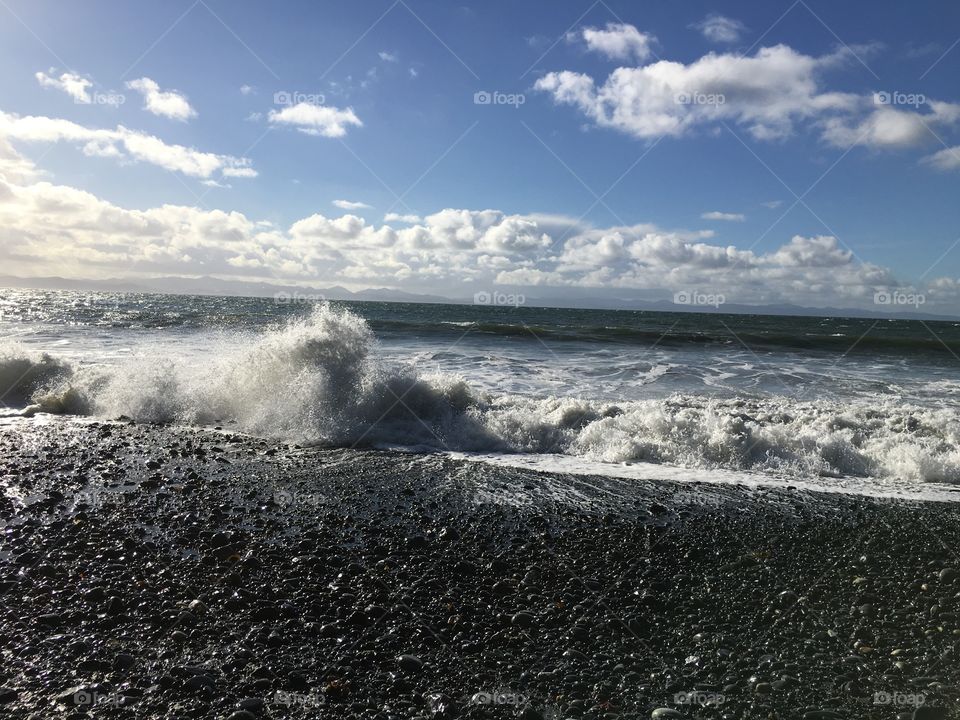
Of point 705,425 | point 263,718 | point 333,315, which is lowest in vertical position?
point 263,718

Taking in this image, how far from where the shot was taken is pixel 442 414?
11461mm

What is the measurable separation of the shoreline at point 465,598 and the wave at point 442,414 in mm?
1751

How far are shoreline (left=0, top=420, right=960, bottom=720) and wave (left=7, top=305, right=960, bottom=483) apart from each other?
68.9 inches

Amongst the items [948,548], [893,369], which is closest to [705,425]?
[948,548]

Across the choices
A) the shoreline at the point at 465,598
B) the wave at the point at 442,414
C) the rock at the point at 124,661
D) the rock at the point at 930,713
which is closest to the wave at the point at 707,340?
the wave at the point at 442,414

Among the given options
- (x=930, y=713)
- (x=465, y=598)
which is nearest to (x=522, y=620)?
(x=465, y=598)

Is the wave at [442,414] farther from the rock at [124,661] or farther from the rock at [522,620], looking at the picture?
the rock at [124,661]

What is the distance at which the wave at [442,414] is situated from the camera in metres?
9.55

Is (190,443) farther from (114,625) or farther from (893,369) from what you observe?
(893,369)

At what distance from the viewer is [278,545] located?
19.1 ft

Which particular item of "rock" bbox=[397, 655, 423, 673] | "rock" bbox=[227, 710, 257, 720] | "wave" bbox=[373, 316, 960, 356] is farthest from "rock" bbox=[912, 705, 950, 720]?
"wave" bbox=[373, 316, 960, 356]

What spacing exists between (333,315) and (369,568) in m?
9.29

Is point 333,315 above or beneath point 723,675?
above

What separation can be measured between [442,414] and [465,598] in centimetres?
667
